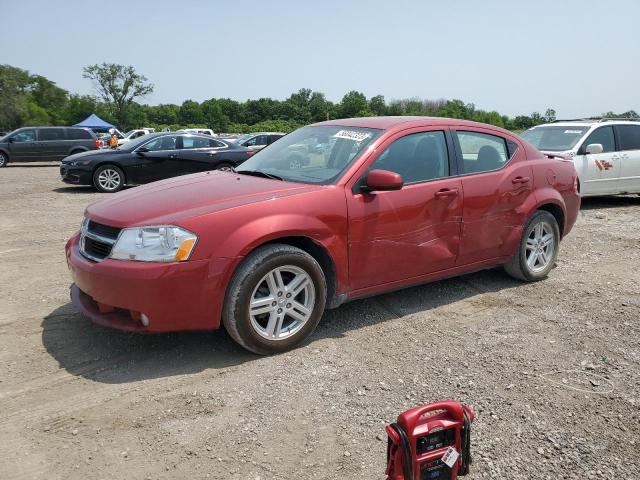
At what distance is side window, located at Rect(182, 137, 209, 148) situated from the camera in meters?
13.2

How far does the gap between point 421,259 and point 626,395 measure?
1709 mm

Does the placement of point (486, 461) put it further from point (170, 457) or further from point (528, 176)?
point (528, 176)

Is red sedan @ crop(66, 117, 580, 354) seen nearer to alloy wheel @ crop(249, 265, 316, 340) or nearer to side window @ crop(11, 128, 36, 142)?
alloy wheel @ crop(249, 265, 316, 340)

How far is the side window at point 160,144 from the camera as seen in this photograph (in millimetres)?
12922

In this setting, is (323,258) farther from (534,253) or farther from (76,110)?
(76,110)

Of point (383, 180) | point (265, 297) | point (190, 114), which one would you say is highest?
point (190, 114)

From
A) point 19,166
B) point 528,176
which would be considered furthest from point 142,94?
point 528,176

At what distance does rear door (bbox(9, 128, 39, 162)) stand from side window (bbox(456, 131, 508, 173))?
62.4 ft

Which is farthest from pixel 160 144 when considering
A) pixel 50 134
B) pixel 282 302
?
pixel 282 302

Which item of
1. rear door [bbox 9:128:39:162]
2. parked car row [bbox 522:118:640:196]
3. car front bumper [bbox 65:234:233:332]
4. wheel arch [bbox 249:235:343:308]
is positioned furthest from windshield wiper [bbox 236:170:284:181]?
rear door [bbox 9:128:39:162]

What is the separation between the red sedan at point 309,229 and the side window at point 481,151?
0.01m

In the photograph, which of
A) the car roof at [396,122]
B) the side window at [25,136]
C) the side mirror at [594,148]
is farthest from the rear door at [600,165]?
the side window at [25,136]

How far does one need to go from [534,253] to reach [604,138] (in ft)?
19.7

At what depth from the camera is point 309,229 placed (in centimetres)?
382
